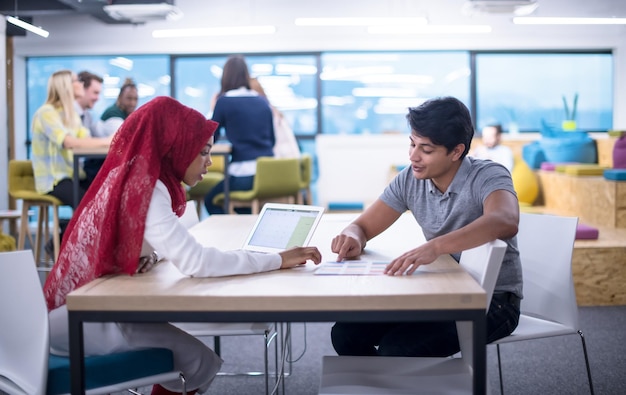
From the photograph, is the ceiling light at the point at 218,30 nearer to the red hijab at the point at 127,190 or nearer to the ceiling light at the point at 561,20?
the ceiling light at the point at 561,20

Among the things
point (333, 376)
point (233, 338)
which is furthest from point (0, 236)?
point (333, 376)

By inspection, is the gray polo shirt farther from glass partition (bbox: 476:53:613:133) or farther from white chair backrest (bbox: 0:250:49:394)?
glass partition (bbox: 476:53:613:133)

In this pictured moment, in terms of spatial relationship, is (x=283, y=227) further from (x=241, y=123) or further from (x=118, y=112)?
(x=118, y=112)

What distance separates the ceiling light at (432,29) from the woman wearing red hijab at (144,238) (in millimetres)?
6720

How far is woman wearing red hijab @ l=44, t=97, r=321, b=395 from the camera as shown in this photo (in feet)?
5.94

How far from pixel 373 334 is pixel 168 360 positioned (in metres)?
0.68

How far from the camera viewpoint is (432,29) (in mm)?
8820

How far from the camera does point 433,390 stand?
176 cm

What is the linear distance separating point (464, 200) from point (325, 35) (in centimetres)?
719

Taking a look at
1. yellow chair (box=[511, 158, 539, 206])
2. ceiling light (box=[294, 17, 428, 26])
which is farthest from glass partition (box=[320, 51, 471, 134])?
yellow chair (box=[511, 158, 539, 206])

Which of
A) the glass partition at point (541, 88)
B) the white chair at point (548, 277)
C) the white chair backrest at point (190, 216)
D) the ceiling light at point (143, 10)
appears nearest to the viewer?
the white chair at point (548, 277)

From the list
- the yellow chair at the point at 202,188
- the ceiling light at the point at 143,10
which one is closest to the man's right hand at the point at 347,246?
the yellow chair at the point at 202,188

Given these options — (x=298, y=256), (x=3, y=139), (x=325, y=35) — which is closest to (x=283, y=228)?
(x=298, y=256)

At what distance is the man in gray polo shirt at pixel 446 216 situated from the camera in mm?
2090
